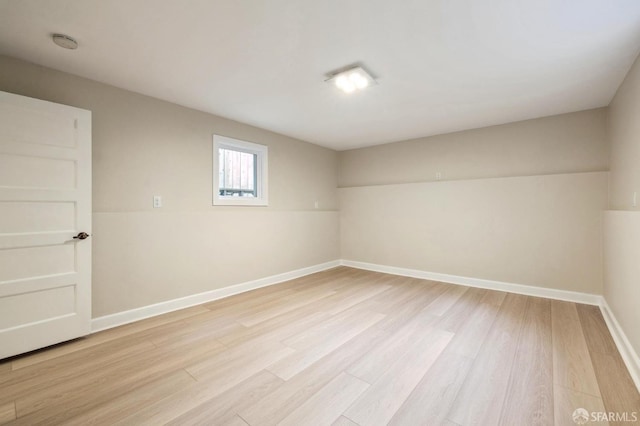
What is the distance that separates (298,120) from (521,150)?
314 cm

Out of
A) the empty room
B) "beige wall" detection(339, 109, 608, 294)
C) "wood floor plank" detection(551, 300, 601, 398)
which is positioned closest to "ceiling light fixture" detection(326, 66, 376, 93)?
the empty room

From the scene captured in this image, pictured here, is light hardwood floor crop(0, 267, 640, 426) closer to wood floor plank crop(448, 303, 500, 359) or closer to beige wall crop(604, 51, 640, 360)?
wood floor plank crop(448, 303, 500, 359)

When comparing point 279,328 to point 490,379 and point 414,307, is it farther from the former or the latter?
point 490,379

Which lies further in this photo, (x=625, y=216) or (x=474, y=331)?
(x=474, y=331)

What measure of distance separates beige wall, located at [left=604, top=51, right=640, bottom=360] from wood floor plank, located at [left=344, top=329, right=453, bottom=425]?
4.52 feet

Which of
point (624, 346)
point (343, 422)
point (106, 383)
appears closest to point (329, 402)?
point (343, 422)

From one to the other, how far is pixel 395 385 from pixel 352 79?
8.20ft

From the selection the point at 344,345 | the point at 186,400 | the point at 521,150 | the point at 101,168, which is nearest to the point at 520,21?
the point at 521,150

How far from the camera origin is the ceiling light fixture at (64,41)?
195 cm

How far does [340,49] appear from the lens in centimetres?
211

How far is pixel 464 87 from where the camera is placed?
108 inches

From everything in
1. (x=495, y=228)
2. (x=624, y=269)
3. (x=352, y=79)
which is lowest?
(x=624, y=269)

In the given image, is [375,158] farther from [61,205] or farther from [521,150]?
[61,205]

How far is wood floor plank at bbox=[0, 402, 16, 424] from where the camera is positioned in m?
1.50
